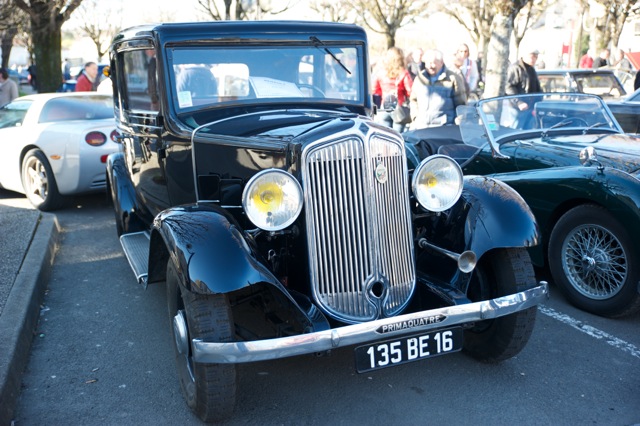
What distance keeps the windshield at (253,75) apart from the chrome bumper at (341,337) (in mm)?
1942

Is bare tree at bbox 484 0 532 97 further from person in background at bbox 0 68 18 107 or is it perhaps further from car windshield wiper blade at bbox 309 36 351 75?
person in background at bbox 0 68 18 107

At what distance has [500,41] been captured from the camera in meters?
9.99

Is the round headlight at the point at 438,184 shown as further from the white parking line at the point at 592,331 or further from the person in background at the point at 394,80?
the person in background at the point at 394,80

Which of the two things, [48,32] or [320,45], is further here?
[48,32]

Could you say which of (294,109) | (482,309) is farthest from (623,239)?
(294,109)

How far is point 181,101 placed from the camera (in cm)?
421

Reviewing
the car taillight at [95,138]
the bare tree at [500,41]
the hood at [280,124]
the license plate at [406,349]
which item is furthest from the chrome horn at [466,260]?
the bare tree at [500,41]

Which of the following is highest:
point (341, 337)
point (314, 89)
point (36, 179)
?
point (314, 89)

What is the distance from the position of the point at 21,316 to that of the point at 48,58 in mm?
11232

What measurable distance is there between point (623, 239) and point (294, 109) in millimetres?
2348

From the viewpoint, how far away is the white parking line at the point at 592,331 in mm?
3926

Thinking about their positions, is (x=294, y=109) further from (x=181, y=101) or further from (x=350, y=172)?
(x=350, y=172)

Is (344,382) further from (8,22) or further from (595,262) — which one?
(8,22)

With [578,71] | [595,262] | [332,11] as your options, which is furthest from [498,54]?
[332,11]
